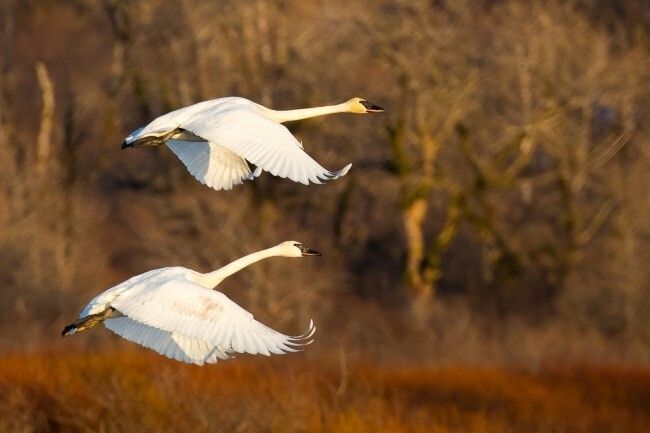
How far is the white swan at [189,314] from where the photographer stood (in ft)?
34.4

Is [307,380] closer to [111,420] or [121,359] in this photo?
[121,359]

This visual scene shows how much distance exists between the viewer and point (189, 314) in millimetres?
10758

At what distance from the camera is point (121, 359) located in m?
16.7

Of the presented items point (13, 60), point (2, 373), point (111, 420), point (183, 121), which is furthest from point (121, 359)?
point (13, 60)

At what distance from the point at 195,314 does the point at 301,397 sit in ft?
13.0

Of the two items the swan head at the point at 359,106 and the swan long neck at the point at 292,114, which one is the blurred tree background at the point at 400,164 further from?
the swan long neck at the point at 292,114

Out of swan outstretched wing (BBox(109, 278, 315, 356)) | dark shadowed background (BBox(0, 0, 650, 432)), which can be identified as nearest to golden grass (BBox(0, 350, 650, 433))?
swan outstretched wing (BBox(109, 278, 315, 356))

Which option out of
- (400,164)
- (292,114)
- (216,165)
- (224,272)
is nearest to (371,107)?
(292,114)

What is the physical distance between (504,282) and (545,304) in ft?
3.41

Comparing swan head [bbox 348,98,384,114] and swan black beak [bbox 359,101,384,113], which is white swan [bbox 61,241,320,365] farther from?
swan head [bbox 348,98,384,114]

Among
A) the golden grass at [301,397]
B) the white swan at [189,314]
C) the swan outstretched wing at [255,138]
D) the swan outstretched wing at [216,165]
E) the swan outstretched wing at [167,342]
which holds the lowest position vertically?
the golden grass at [301,397]

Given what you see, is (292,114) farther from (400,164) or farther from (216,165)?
(400,164)

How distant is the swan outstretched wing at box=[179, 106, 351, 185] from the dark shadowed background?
47.3 ft

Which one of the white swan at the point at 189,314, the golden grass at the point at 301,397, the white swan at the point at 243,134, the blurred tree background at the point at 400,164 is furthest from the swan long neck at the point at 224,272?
the blurred tree background at the point at 400,164
